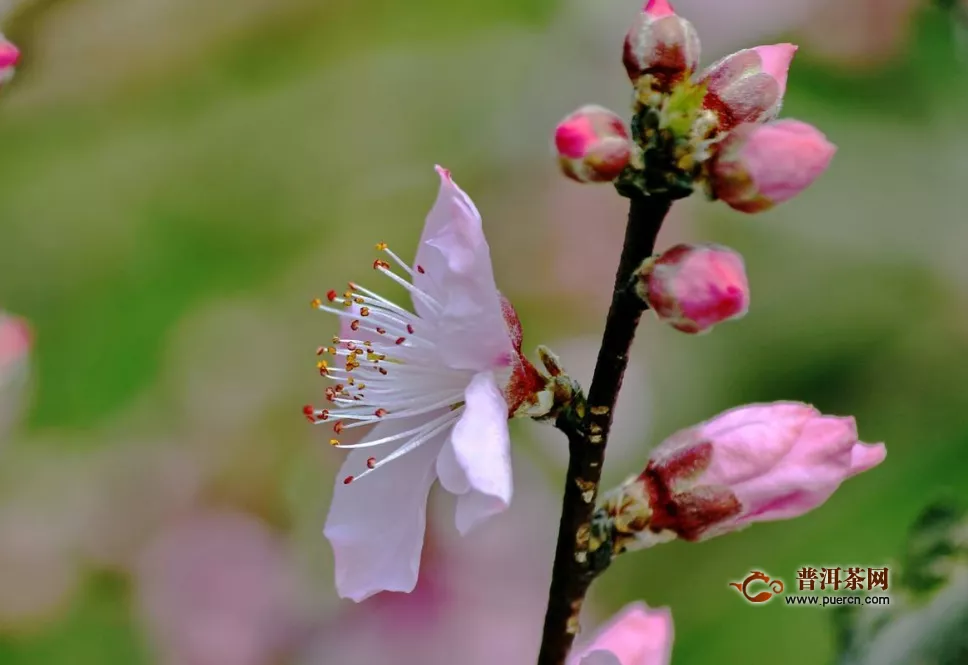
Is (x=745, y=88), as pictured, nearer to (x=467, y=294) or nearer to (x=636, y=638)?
(x=467, y=294)

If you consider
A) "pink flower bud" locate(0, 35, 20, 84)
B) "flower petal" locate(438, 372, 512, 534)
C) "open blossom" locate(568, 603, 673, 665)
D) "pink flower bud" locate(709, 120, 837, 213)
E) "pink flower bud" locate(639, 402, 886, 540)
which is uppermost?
"pink flower bud" locate(0, 35, 20, 84)

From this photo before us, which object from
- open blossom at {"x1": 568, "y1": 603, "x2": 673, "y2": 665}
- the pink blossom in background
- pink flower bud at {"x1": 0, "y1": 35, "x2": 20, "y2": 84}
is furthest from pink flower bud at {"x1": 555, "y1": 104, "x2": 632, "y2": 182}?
the pink blossom in background

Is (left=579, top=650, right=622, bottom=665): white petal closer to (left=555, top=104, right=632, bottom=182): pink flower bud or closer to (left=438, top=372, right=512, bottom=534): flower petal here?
(left=438, top=372, right=512, bottom=534): flower petal

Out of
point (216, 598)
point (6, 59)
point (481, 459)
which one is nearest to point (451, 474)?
point (481, 459)

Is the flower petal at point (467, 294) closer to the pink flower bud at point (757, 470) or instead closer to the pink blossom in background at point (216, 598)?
the pink flower bud at point (757, 470)

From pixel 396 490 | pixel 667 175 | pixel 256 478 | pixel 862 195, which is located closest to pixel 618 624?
pixel 396 490

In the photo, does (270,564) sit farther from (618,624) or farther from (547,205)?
(618,624)

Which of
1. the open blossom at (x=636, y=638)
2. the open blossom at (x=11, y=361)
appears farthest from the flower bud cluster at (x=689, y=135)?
the open blossom at (x=11, y=361)
